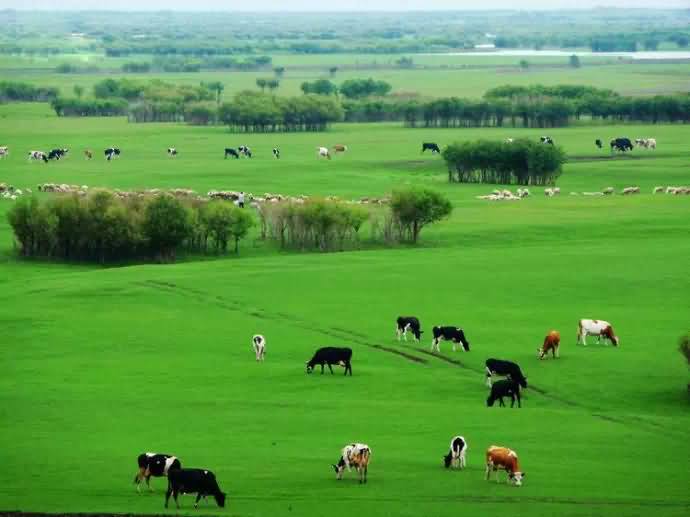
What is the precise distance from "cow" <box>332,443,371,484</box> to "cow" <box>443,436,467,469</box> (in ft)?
6.74

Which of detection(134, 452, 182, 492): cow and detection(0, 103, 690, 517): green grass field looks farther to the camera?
detection(0, 103, 690, 517): green grass field

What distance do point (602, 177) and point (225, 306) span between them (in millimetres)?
60903

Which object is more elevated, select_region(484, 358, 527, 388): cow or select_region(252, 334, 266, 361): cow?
select_region(484, 358, 527, 388): cow

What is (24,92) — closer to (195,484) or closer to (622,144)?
(622,144)

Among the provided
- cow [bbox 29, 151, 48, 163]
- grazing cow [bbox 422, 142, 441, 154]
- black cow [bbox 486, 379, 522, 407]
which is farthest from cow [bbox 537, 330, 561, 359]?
cow [bbox 29, 151, 48, 163]

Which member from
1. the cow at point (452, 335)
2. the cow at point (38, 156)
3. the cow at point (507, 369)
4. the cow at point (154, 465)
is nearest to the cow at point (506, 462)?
the cow at point (154, 465)

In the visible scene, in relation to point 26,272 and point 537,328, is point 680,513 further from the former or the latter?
→ point 26,272

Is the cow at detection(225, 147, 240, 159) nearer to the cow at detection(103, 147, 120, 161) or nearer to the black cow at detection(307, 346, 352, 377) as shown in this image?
the cow at detection(103, 147, 120, 161)

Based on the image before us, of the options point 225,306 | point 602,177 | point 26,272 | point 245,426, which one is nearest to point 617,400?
point 245,426

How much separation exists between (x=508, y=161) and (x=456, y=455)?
263 ft

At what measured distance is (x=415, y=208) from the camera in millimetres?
83250

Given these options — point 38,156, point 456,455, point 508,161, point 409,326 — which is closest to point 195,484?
point 456,455

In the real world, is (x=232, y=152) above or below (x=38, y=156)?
above

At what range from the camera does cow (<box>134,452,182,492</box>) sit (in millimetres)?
33125
